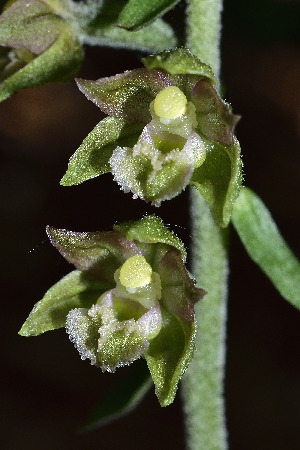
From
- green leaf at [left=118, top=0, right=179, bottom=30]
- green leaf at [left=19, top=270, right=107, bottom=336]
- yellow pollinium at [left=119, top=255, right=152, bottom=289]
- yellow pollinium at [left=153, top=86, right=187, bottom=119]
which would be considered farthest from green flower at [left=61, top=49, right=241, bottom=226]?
green leaf at [left=19, top=270, right=107, bottom=336]

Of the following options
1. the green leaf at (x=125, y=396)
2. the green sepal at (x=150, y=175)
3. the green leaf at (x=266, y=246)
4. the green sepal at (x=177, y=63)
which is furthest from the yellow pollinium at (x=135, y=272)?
the green leaf at (x=125, y=396)

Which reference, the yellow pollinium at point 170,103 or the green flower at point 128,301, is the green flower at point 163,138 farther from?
the green flower at point 128,301

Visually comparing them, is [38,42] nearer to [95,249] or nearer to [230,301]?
[95,249]

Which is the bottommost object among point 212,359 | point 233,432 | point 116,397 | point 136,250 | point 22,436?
point 233,432

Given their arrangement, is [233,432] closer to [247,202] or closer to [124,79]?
[247,202]

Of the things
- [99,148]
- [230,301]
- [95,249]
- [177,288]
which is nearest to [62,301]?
[95,249]

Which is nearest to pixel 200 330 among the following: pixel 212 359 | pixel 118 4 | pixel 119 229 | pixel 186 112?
pixel 212 359
